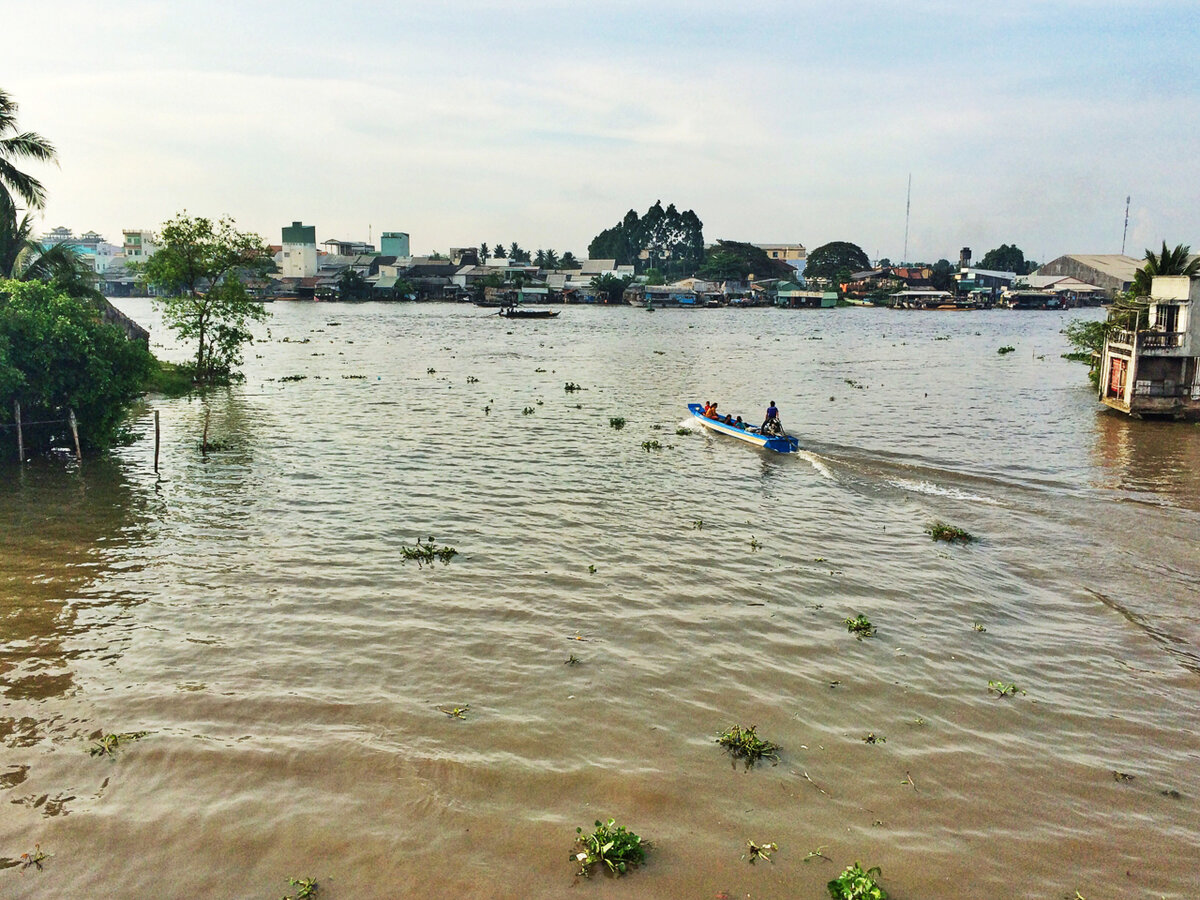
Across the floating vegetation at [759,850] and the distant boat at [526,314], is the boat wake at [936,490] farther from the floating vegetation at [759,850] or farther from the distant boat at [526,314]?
the distant boat at [526,314]

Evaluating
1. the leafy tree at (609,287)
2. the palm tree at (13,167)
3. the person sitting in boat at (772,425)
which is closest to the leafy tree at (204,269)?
the palm tree at (13,167)

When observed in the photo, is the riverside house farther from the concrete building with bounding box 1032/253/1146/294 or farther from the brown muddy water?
the concrete building with bounding box 1032/253/1146/294

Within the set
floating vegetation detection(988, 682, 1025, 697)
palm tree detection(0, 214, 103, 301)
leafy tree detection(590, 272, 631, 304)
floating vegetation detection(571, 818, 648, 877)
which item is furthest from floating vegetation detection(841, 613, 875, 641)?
leafy tree detection(590, 272, 631, 304)

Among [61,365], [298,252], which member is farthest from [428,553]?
[298,252]

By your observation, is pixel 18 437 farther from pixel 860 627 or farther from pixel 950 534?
pixel 950 534

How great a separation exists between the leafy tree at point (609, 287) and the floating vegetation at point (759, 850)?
155 meters

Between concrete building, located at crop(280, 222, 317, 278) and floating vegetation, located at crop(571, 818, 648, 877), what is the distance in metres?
175

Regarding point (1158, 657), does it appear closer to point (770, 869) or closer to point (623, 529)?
point (770, 869)

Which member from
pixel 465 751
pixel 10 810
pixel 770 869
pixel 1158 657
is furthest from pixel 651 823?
pixel 1158 657

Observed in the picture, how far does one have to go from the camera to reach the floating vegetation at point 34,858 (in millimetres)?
8130

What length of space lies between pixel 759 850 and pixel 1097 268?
18656 cm

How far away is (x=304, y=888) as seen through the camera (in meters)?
7.83

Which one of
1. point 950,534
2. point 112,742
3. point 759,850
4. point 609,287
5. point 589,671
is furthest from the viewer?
point 609,287

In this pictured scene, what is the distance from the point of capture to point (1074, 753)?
10.4 meters
